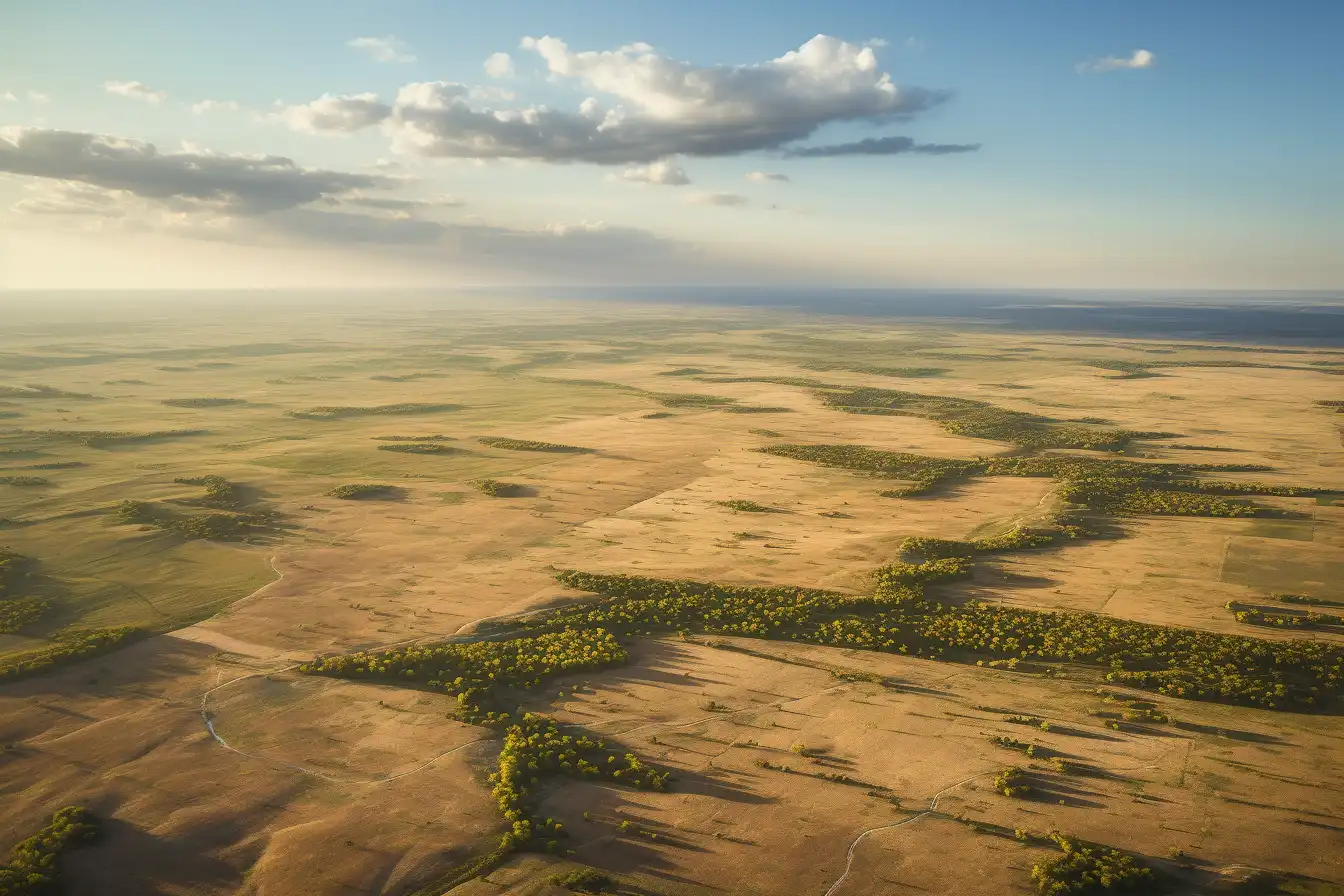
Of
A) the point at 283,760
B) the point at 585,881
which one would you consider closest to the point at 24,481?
the point at 283,760

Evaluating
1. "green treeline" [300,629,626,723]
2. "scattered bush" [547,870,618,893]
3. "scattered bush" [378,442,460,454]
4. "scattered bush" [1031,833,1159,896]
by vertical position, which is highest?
"scattered bush" [378,442,460,454]

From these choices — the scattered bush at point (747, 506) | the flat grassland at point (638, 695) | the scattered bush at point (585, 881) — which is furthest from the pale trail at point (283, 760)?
the scattered bush at point (747, 506)

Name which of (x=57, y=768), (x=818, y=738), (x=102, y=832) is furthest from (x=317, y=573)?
(x=818, y=738)

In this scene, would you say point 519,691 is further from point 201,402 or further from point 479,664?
point 201,402

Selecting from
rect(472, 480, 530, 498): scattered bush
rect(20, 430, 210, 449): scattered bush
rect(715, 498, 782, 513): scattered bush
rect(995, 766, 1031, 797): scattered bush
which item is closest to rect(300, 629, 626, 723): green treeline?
rect(995, 766, 1031, 797): scattered bush

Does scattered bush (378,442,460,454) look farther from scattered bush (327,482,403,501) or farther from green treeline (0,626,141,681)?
green treeline (0,626,141,681)

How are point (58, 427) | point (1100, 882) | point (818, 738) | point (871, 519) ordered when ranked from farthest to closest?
1. point (58, 427)
2. point (871, 519)
3. point (818, 738)
4. point (1100, 882)

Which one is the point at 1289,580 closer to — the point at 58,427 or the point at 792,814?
the point at 792,814
